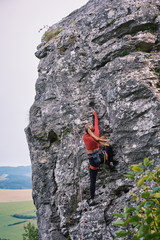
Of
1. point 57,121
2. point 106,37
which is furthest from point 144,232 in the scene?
point 106,37

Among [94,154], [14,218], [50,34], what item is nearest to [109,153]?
[94,154]

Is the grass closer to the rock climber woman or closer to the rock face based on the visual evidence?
the rock face

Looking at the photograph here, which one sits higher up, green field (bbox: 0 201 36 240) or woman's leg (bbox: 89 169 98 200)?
woman's leg (bbox: 89 169 98 200)

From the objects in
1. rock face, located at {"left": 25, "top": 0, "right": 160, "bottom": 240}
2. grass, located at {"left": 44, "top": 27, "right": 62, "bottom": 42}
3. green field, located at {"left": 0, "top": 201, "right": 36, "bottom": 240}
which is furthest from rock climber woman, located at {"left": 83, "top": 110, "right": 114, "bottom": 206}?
green field, located at {"left": 0, "top": 201, "right": 36, "bottom": 240}

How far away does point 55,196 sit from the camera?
29.6 feet

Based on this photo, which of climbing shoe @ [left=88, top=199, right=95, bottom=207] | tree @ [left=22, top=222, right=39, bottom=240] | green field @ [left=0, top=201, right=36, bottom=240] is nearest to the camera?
climbing shoe @ [left=88, top=199, right=95, bottom=207]

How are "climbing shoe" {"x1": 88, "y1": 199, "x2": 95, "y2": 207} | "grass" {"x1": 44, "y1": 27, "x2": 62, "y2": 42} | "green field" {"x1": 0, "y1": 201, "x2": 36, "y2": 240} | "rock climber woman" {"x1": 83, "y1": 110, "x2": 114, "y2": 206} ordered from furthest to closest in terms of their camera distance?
"green field" {"x1": 0, "y1": 201, "x2": 36, "y2": 240} → "grass" {"x1": 44, "y1": 27, "x2": 62, "y2": 42} → "climbing shoe" {"x1": 88, "y1": 199, "x2": 95, "y2": 207} → "rock climber woman" {"x1": 83, "y1": 110, "x2": 114, "y2": 206}

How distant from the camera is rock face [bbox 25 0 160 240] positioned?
7.34m

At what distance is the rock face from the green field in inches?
839

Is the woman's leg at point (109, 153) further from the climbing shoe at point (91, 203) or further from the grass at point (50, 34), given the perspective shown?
the grass at point (50, 34)

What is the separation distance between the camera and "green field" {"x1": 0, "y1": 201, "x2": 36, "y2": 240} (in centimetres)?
3268

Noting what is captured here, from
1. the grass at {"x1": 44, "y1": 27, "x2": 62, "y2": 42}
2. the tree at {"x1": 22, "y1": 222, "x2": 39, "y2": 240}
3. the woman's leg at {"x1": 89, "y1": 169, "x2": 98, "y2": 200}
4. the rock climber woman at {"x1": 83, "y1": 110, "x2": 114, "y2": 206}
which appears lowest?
the tree at {"x1": 22, "y1": 222, "x2": 39, "y2": 240}

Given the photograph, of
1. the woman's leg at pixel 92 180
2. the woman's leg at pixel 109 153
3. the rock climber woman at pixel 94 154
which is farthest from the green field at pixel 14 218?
→ the woman's leg at pixel 109 153

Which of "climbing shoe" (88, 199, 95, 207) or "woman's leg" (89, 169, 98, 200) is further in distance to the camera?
"climbing shoe" (88, 199, 95, 207)
